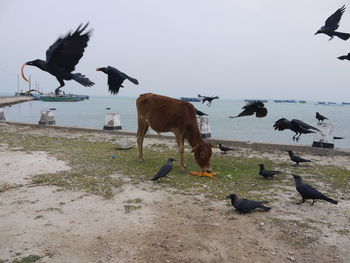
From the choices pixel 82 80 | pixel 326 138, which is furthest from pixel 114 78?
pixel 326 138

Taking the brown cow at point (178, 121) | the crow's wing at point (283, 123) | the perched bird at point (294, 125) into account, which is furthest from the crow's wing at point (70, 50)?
the crow's wing at point (283, 123)

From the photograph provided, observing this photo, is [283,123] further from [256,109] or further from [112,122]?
[112,122]

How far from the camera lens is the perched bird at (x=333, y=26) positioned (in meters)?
7.45

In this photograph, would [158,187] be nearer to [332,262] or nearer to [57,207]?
[57,207]

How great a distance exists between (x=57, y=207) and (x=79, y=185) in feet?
5.14

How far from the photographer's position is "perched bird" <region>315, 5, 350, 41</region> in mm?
7445

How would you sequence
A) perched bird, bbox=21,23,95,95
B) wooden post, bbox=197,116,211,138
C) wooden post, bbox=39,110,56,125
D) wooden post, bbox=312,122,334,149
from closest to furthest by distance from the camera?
perched bird, bbox=21,23,95,95, wooden post, bbox=312,122,334,149, wooden post, bbox=197,116,211,138, wooden post, bbox=39,110,56,125

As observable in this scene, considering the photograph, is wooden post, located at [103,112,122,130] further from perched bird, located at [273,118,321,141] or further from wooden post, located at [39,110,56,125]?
perched bird, located at [273,118,321,141]

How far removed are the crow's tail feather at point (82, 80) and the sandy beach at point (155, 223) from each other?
2.65 meters

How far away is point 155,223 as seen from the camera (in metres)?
5.84

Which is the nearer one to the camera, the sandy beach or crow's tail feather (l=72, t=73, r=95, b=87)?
crow's tail feather (l=72, t=73, r=95, b=87)

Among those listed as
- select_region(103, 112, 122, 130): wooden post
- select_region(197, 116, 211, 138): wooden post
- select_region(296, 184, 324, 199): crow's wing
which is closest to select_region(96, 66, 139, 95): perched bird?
select_region(296, 184, 324, 199): crow's wing

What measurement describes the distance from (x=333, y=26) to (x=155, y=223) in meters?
7.11

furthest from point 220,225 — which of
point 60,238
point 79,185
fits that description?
point 79,185
